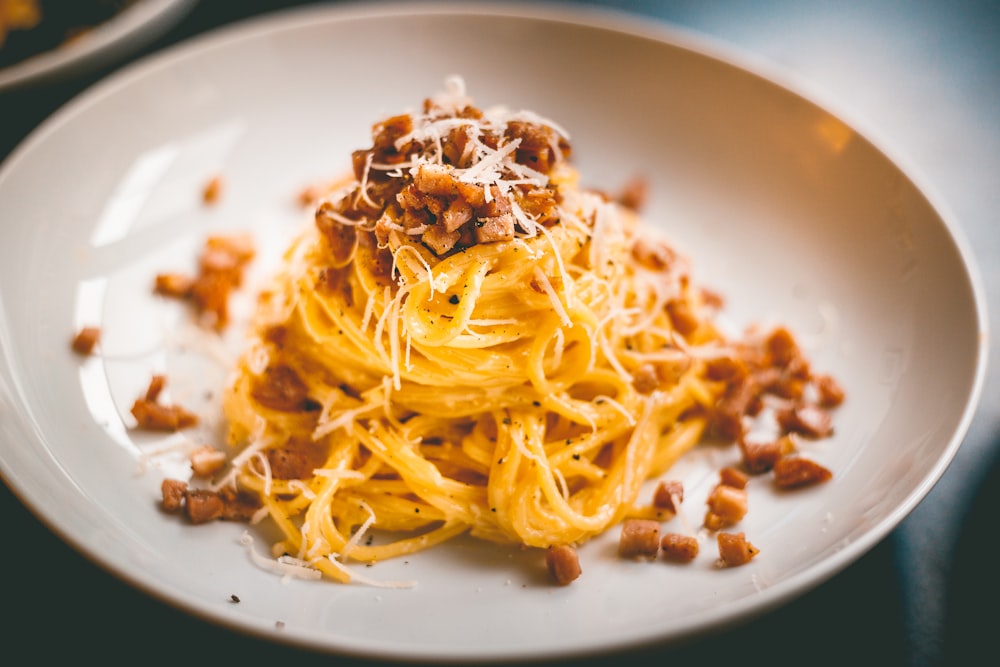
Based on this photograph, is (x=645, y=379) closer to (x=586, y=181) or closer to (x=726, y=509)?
(x=726, y=509)

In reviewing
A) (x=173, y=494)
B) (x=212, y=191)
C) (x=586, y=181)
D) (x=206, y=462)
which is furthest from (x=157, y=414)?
(x=586, y=181)

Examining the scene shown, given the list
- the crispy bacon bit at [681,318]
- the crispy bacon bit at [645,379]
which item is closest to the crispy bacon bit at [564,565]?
the crispy bacon bit at [645,379]

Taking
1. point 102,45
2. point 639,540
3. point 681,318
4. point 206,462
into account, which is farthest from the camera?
point 102,45

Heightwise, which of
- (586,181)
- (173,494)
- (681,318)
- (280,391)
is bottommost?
→ (173,494)

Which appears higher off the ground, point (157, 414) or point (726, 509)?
point (726, 509)

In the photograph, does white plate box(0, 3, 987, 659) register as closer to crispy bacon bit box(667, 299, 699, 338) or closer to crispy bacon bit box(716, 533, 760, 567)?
crispy bacon bit box(716, 533, 760, 567)

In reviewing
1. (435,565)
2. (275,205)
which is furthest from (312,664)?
(275,205)
